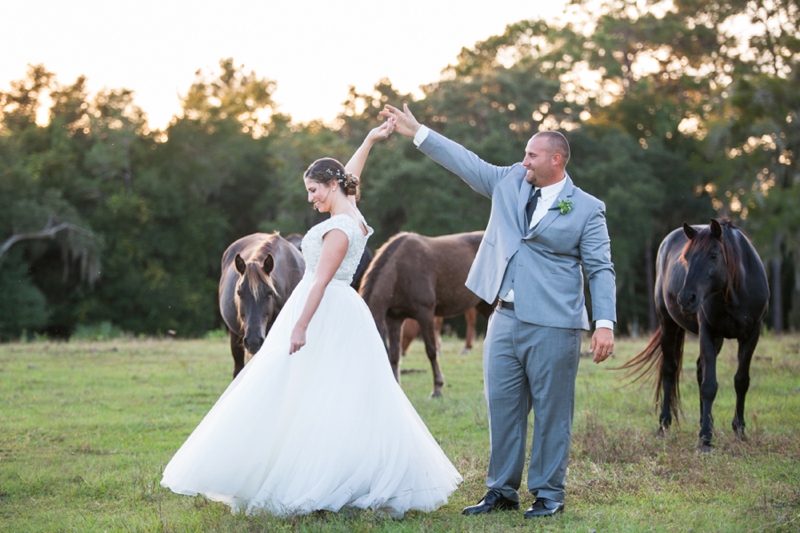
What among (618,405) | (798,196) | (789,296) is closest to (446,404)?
(618,405)

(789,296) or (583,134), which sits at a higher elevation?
(583,134)

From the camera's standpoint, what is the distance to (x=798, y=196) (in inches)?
874

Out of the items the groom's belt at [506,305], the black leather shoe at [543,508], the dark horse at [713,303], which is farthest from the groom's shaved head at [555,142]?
the dark horse at [713,303]

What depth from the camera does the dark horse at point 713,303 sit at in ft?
22.9

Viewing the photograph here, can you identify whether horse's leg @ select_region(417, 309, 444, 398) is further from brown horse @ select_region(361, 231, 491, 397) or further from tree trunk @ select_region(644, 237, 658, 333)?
tree trunk @ select_region(644, 237, 658, 333)

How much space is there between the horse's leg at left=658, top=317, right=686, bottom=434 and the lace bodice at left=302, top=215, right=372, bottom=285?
3792 millimetres

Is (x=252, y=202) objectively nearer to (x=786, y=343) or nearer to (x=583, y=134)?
(x=583, y=134)

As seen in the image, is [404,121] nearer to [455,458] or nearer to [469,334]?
[455,458]

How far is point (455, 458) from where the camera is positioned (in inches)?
252

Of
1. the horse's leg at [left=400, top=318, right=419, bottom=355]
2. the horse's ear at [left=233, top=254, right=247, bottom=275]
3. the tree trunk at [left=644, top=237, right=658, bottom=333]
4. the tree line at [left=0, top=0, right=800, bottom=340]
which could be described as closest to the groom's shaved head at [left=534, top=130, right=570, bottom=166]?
the horse's ear at [left=233, top=254, right=247, bottom=275]

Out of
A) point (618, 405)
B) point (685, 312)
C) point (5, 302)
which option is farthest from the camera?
point (5, 302)

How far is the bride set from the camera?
447 cm

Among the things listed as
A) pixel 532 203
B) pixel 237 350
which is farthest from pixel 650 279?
pixel 532 203

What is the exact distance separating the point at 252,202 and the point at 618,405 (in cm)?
2980
